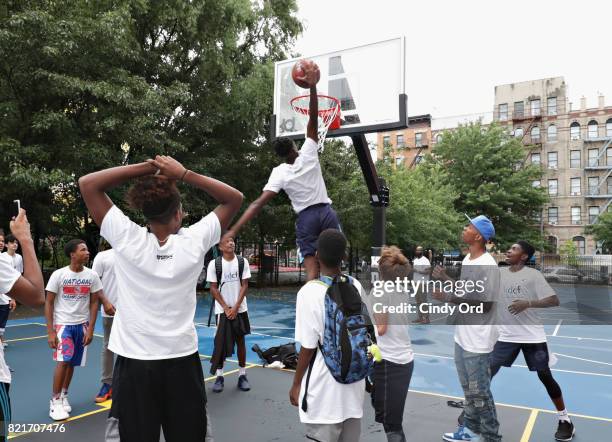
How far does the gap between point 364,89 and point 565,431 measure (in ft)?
23.2

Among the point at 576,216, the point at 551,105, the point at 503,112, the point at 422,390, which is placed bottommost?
the point at 422,390

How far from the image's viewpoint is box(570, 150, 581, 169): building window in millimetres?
45000

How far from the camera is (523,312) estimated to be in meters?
4.98

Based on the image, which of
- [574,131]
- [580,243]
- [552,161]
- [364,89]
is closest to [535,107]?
[574,131]

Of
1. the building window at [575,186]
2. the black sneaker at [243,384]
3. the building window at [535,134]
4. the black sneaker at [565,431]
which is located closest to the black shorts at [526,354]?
the black sneaker at [565,431]

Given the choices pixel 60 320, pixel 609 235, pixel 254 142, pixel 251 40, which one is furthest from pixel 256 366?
pixel 609 235

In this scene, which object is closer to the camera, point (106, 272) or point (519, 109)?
point (106, 272)

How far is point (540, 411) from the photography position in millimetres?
5594

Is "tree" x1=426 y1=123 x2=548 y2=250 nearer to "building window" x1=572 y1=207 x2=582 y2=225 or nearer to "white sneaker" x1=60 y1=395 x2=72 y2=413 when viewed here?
"building window" x1=572 y1=207 x2=582 y2=225

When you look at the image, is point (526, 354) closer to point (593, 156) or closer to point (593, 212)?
point (593, 212)

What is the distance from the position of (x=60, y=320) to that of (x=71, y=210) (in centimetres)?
1153

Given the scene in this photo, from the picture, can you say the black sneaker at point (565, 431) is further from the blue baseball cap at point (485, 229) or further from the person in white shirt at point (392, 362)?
the blue baseball cap at point (485, 229)

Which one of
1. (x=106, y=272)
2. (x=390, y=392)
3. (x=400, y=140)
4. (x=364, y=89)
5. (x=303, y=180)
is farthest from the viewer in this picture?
(x=400, y=140)

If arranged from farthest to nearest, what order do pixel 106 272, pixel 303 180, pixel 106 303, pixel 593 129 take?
pixel 593 129, pixel 106 272, pixel 106 303, pixel 303 180
